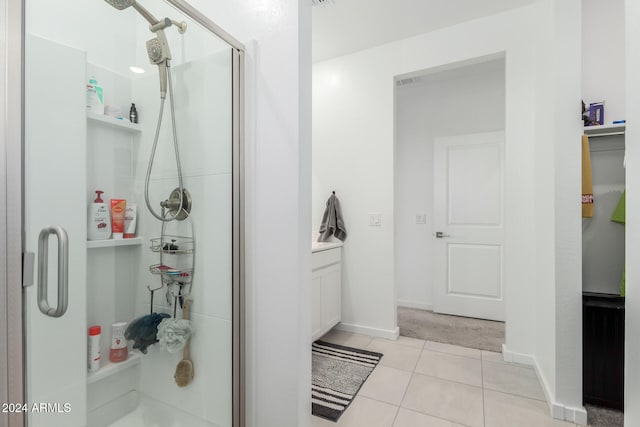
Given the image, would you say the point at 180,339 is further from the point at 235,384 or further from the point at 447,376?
the point at 447,376

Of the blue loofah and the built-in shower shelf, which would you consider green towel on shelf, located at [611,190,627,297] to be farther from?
the built-in shower shelf

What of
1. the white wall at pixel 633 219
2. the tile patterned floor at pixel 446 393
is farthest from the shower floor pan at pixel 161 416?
the white wall at pixel 633 219

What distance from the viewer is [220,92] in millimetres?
1328

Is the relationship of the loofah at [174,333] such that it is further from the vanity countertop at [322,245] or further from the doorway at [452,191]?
the doorway at [452,191]

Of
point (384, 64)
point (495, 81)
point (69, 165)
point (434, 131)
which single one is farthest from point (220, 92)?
point (495, 81)

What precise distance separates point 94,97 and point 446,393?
8.00ft

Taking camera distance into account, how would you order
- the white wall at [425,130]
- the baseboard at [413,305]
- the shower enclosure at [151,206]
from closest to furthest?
the shower enclosure at [151,206] < the white wall at [425,130] < the baseboard at [413,305]

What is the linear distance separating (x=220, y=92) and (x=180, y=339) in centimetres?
111

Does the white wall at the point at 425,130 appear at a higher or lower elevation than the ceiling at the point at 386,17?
lower

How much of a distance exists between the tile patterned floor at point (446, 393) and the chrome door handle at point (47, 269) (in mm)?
1390

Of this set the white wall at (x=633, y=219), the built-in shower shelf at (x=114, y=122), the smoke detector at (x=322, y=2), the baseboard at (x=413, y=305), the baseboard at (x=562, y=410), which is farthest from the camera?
the baseboard at (x=413, y=305)

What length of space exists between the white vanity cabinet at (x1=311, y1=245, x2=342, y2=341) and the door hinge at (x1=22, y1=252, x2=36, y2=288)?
1696mm

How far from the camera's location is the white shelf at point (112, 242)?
3.76 feet

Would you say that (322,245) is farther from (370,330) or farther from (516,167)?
(516,167)
